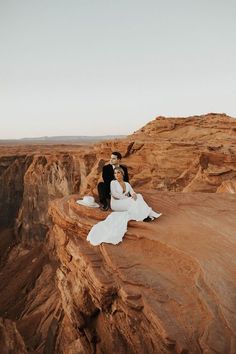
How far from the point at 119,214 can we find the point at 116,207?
0.40m

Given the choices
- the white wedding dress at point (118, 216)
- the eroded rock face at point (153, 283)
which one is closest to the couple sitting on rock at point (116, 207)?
the white wedding dress at point (118, 216)

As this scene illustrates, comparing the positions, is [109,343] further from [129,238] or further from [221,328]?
[221,328]

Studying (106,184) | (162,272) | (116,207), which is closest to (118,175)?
(106,184)

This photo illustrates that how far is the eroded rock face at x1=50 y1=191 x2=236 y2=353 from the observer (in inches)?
149

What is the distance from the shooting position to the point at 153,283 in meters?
4.51

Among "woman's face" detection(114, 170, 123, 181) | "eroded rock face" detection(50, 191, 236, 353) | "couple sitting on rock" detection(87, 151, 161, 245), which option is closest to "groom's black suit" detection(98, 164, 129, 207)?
"couple sitting on rock" detection(87, 151, 161, 245)

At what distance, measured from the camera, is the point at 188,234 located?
570 centimetres

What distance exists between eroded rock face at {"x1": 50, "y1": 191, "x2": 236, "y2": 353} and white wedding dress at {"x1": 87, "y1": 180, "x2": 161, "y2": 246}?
0.17 m

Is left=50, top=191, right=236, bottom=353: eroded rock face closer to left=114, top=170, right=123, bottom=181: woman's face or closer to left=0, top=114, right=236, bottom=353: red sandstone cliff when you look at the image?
left=0, top=114, right=236, bottom=353: red sandstone cliff

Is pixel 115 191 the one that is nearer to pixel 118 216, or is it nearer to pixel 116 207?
pixel 116 207

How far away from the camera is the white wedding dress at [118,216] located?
18.7 feet


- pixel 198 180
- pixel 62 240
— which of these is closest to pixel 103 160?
pixel 198 180

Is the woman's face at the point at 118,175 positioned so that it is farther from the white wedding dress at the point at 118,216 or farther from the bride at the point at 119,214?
the white wedding dress at the point at 118,216

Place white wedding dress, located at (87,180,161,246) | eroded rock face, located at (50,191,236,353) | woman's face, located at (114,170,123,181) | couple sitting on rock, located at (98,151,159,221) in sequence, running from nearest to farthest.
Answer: eroded rock face, located at (50,191,236,353) < white wedding dress, located at (87,180,161,246) < couple sitting on rock, located at (98,151,159,221) < woman's face, located at (114,170,123,181)
